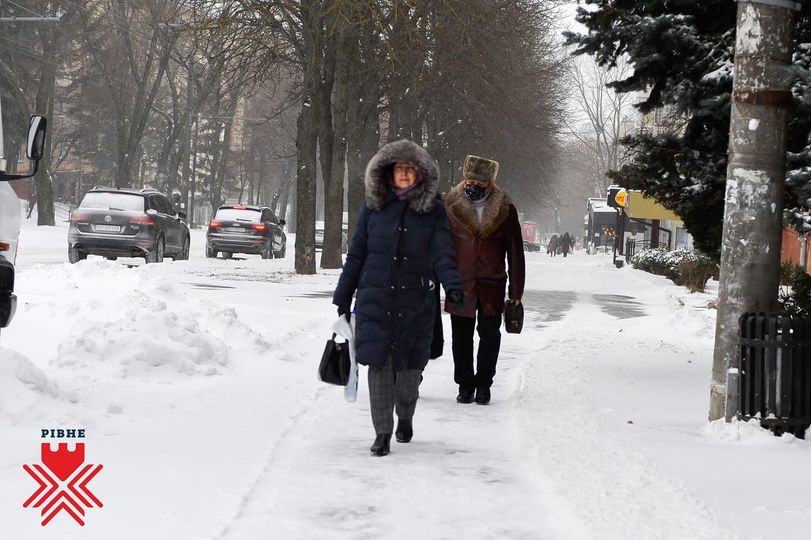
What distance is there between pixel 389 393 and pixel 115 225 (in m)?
20.8

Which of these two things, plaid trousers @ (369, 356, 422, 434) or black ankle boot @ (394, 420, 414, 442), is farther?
black ankle boot @ (394, 420, 414, 442)

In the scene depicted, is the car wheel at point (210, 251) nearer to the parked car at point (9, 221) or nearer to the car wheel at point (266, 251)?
the car wheel at point (266, 251)

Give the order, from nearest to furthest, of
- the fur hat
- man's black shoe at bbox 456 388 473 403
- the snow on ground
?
Answer: the snow on ground < the fur hat < man's black shoe at bbox 456 388 473 403

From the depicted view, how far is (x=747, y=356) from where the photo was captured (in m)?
7.62

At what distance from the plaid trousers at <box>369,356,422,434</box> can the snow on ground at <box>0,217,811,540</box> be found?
0.22 m

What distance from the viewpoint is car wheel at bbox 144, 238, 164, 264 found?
92.3 ft

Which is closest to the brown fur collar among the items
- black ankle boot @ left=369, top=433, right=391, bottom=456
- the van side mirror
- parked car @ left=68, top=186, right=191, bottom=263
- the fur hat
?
the fur hat

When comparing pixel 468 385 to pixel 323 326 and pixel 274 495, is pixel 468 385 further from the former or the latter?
pixel 323 326

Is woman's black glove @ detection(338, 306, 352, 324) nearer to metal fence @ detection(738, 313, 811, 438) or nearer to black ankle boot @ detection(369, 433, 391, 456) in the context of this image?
black ankle boot @ detection(369, 433, 391, 456)

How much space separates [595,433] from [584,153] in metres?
110

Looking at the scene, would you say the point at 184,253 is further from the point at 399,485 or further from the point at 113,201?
the point at 399,485

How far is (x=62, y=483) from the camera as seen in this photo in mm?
5863

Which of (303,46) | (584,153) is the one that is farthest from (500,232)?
(584,153)

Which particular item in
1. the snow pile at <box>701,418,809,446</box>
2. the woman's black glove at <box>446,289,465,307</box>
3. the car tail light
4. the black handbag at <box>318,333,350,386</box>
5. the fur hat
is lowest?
the snow pile at <box>701,418,809,446</box>
